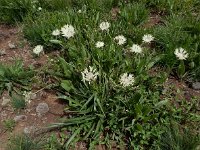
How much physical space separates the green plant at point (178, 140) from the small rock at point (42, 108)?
1.41m

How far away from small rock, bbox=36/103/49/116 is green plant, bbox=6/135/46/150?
41 cm

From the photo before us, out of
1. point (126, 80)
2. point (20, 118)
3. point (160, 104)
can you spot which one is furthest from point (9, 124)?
point (160, 104)

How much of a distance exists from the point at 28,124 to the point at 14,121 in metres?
0.17

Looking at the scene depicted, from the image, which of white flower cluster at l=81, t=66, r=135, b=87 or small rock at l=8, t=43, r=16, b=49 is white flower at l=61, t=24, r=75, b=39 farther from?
small rock at l=8, t=43, r=16, b=49

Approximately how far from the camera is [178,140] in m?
3.62

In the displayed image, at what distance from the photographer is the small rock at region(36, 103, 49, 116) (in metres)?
4.37

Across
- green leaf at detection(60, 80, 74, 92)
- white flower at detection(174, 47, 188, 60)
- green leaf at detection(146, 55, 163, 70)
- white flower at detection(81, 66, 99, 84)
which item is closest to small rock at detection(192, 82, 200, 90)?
white flower at detection(174, 47, 188, 60)

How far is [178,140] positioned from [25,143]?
155cm

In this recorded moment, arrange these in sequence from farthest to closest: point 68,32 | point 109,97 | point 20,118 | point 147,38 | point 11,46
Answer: point 11,46, point 68,32, point 147,38, point 20,118, point 109,97

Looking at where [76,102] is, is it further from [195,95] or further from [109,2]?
[109,2]

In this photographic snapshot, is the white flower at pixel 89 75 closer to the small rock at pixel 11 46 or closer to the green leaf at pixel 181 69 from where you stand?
the green leaf at pixel 181 69

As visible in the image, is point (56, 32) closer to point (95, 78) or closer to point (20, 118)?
point (95, 78)

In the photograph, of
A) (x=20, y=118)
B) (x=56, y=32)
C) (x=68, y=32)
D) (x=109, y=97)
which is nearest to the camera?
(x=109, y=97)

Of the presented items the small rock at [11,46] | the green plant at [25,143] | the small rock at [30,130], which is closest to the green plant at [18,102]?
the small rock at [30,130]
